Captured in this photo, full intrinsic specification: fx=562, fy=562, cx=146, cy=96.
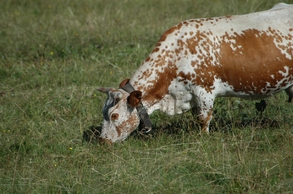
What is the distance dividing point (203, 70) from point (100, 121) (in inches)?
72.6

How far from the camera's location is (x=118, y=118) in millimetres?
6789

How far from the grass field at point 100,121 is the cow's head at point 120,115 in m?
0.16

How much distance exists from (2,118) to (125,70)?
2.43m

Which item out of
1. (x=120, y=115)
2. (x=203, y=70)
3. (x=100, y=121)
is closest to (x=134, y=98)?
(x=120, y=115)

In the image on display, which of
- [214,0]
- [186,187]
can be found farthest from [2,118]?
[214,0]

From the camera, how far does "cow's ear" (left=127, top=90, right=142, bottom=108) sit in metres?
6.64

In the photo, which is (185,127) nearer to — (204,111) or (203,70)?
(204,111)

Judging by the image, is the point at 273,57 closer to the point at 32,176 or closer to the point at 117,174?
the point at 117,174

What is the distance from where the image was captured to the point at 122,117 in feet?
22.3

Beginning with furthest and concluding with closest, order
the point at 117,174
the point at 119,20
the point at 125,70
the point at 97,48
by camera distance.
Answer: the point at 119,20
the point at 97,48
the point at 125,70
the point at 117,174

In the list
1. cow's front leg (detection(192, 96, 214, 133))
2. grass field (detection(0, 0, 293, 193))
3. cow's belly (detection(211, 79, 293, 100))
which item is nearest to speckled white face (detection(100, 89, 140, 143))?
grass field (detection(0, 0, 293, 193))

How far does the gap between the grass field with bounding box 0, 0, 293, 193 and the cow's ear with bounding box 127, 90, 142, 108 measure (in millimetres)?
513

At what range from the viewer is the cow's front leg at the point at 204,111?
22.6ft

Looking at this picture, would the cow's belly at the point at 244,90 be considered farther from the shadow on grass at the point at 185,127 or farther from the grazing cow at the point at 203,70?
the shadow on grass at the point at 185,127
